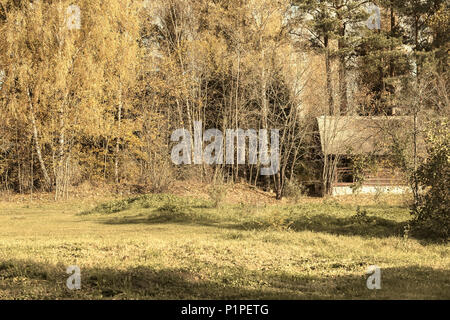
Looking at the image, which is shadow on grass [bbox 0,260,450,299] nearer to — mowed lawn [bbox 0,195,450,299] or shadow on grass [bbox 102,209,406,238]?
mowed lawn [bbox 0,195,450,299]

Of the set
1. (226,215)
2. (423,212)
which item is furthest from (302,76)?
(423,212)

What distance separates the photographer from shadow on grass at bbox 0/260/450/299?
737 centimetres

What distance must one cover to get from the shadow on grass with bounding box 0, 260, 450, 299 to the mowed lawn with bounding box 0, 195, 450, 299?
2 centimetres

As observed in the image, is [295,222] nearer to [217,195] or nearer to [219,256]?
[217,195]

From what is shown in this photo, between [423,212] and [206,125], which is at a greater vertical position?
[206,125]

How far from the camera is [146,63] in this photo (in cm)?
2930

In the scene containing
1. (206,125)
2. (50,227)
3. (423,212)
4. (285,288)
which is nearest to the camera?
(285,288)

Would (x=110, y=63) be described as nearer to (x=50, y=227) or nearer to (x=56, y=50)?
(x=56, y=50)

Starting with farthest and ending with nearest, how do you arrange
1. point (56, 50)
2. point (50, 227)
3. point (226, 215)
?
1. point (56, 50)
2. point (226, 215)
3. point (50, 227)

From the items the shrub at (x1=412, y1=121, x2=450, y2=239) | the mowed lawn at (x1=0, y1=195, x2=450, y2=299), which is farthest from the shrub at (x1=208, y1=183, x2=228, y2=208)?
the shrub at (x1=412, y1=121, x2=450, y2=239)

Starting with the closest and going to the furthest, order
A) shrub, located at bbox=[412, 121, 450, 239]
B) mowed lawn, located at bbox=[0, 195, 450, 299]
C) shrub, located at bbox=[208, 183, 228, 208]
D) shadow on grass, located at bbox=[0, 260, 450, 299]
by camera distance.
Result: shadow on grass, located at bbox=[0, 260, 450, 299]
mowed lawn, located at bbox=[0, 195, 450, 299]
shrub, located at bbox=[412, 121, 450, 239]
shrub, located at bbox=[208, 183, 228, 208]

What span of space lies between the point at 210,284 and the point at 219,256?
2.13 meters

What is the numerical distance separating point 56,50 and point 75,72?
139 cm

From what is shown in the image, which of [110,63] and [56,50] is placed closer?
[56,50]
